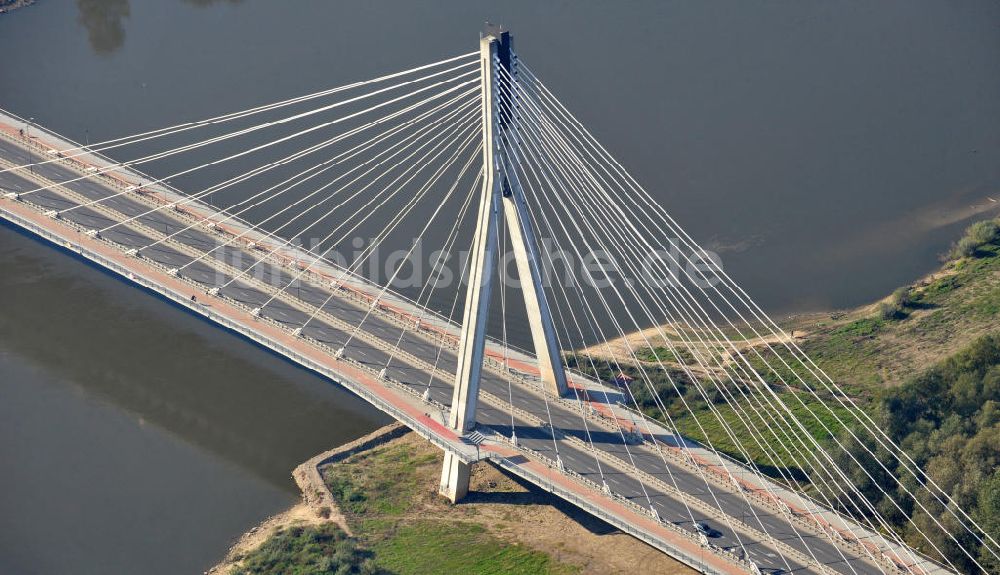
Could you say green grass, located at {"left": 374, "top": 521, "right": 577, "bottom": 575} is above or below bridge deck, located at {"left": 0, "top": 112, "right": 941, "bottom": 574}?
below

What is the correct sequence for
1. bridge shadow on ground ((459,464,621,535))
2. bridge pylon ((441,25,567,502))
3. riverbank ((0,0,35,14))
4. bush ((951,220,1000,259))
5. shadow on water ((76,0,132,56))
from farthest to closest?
1. riverbank ((0,0,35,14))
2. shadow on water ((76,0,132,56))
3. bush ((951,220,1000,259))
4. bridge shadow on ground ((459,464,621,535))
5. bridge pylon ((441,25,567,502))

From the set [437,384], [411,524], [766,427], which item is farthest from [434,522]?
[766,427]

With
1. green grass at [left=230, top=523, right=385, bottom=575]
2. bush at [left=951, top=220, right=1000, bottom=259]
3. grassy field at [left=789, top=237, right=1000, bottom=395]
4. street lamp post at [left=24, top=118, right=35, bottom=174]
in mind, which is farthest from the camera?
street lamp post at [left=24, top=118, right=35, bottom=174]

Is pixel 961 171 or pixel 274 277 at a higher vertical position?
pixel 961 171

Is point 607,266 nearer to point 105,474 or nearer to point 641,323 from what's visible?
point 641,323

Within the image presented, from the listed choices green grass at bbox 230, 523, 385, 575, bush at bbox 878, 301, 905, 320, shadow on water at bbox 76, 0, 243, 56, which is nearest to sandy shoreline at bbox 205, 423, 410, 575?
green grass at bbox 230, 523, 385, 575

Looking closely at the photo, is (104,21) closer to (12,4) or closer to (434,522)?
(12,4)

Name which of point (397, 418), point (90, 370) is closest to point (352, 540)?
point (397, 418)

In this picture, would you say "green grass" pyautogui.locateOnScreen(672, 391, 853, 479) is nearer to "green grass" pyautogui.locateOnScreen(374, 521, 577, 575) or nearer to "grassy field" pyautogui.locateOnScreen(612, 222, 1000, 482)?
"grassy field" pyautogui.locateOnScreen(612, 222, 1000, 482)
